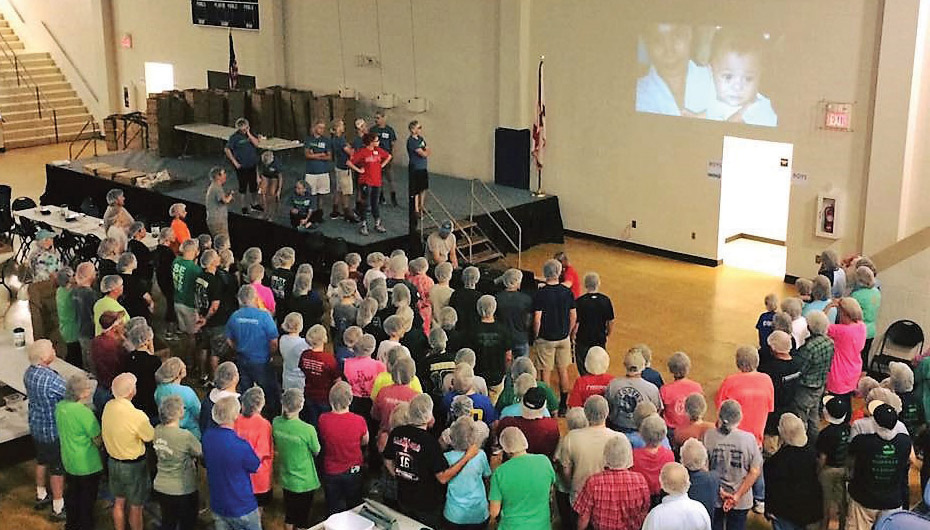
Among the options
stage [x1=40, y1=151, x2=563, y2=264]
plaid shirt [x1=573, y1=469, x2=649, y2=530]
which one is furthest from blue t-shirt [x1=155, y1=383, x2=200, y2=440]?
stage [x1=40, y1=151, x2=563, y2=264]

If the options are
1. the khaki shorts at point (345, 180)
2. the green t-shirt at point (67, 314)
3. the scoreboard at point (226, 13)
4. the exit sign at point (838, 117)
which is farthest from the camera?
the scoreboard at point (226, 13)

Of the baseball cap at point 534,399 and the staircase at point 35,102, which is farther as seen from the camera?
the staircase at point 35,102

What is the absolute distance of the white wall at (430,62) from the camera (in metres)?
17.8

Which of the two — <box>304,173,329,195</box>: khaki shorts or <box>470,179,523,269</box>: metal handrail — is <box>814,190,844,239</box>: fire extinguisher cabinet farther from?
<box>304,173,329,195</box>: khaki shorts

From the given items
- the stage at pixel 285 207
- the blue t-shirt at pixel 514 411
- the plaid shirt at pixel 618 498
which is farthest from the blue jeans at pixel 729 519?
the stage at pixel 285 207

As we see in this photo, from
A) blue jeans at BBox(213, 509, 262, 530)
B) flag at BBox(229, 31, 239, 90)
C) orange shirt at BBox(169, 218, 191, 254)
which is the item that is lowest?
blue jeans at BBox(213, 509, 262, 530)

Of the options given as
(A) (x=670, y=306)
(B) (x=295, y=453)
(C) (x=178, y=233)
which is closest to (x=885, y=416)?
(B) (x=295, y=453)

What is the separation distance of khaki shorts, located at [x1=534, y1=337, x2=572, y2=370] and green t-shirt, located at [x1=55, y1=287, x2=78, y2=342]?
448 cm

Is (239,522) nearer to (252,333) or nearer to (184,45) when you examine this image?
(252,333)

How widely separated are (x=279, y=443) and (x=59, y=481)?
7.64 ft

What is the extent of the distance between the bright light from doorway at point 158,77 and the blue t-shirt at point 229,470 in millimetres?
18396

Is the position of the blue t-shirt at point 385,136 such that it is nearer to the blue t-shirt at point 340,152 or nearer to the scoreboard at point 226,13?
the blue t-shirt at point 340,152

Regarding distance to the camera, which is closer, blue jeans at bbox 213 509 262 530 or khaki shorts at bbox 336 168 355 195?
blue jeans at bbox 213 509 262 530

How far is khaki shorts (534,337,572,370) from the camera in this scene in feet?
33.1
